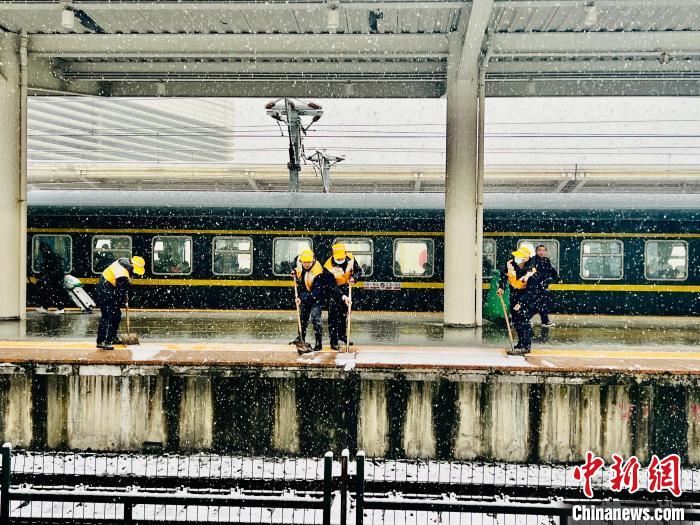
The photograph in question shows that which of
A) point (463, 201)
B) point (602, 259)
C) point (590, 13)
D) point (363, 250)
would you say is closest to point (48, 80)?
point (363, 250)

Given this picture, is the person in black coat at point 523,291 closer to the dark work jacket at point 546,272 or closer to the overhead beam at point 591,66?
the dark work jacket at point 546,272

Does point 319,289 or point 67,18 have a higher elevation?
point 67,18

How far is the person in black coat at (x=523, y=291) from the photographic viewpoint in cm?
848

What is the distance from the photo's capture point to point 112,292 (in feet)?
27.9

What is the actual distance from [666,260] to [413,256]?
5863 mm

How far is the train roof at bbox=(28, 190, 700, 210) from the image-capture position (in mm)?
13102

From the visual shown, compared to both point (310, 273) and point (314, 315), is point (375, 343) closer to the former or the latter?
point (314, 315)

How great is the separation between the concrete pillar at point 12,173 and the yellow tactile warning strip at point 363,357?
2305 millimetres

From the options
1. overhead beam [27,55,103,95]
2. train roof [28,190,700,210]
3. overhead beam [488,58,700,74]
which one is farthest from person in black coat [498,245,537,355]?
overhead beam [27,55,103,95]

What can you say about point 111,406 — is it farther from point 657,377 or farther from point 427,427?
point 657,377

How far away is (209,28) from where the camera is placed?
10898 mm

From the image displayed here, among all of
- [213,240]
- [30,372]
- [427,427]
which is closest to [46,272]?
[213,240]

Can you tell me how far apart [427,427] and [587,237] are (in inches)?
293

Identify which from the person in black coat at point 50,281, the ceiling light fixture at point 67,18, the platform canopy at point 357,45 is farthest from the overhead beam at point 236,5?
the person in black coat at point 50,281
